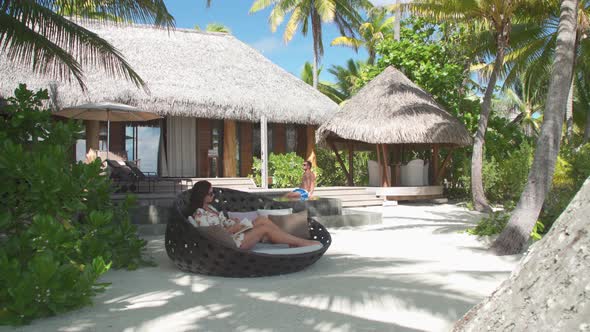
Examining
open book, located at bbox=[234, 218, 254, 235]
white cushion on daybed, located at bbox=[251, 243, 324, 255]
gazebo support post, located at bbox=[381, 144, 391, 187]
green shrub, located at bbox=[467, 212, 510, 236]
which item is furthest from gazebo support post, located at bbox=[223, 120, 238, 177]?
white cushion on daybed, located at bbox=[251, 243, 324, 255]

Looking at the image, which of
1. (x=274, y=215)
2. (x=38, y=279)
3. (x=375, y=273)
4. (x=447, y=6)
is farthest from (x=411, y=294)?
(x=447, y=6)

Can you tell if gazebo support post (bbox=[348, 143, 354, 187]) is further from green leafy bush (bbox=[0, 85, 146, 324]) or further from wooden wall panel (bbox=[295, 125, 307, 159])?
green leafy bush (bbox=[0, 85, 146, 324])

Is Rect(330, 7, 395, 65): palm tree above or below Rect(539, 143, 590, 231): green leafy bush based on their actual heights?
above

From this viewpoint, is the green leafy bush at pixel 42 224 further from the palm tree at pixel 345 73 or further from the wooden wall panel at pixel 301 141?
the palm tree at pixel 345 73

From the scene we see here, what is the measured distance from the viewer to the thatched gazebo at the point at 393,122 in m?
13.0

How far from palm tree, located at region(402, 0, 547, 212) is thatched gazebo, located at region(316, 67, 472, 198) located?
1996 millimetres

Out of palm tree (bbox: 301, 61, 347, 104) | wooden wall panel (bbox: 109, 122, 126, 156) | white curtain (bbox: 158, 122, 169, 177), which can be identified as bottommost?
white curtain (bbox: 158, 122, 169, 177)

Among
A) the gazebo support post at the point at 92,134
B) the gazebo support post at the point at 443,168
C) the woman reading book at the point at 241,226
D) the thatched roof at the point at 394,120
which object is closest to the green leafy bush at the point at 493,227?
the woman reading book at the point at 241,226

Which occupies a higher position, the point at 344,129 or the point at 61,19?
the point at 61,19

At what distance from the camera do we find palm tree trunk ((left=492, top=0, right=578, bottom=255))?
5691mm

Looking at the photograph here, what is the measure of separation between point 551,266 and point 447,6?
394 inches

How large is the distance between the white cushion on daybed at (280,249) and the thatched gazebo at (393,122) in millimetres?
8352

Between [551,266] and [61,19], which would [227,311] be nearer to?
[551,266]

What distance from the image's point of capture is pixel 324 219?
28.0ft
